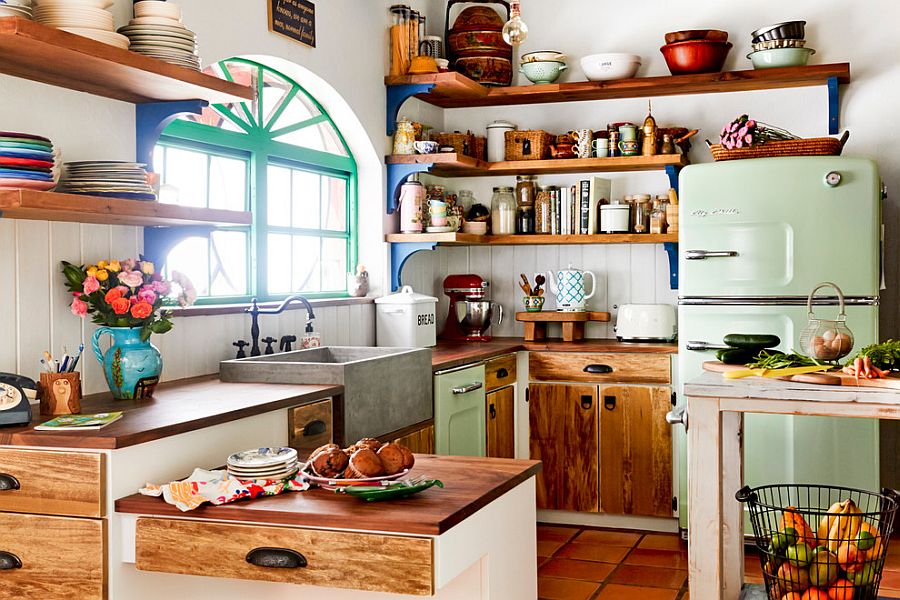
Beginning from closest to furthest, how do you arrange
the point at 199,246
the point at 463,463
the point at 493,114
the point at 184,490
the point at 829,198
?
the point at 184,490 < the point at 463,463 < the point at 199,246 < the point at 829,198 < the point at 493,114

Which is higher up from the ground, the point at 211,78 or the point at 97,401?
the point at 211,78

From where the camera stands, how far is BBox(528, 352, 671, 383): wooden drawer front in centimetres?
477

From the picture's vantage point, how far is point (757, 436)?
14.2 ft

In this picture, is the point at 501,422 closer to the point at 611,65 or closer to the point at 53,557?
the point at 611,65

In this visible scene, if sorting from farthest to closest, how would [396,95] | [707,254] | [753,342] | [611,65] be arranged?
[611,65], [396,95], [707,254], [753,342]

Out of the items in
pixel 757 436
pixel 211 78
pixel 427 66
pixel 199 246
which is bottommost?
pixel 757 436

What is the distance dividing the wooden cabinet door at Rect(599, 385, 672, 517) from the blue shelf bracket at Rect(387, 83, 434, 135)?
1625mm

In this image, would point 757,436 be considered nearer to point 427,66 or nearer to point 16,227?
point 427,66

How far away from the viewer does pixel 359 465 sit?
2.25 metres

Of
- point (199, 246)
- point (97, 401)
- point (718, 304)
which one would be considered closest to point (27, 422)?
point (97, 401)

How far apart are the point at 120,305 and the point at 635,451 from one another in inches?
109

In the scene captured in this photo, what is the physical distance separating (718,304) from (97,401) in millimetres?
2649

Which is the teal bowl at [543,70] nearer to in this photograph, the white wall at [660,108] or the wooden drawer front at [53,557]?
the white wall at [660,108]

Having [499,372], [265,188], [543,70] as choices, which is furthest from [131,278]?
[543,70]
